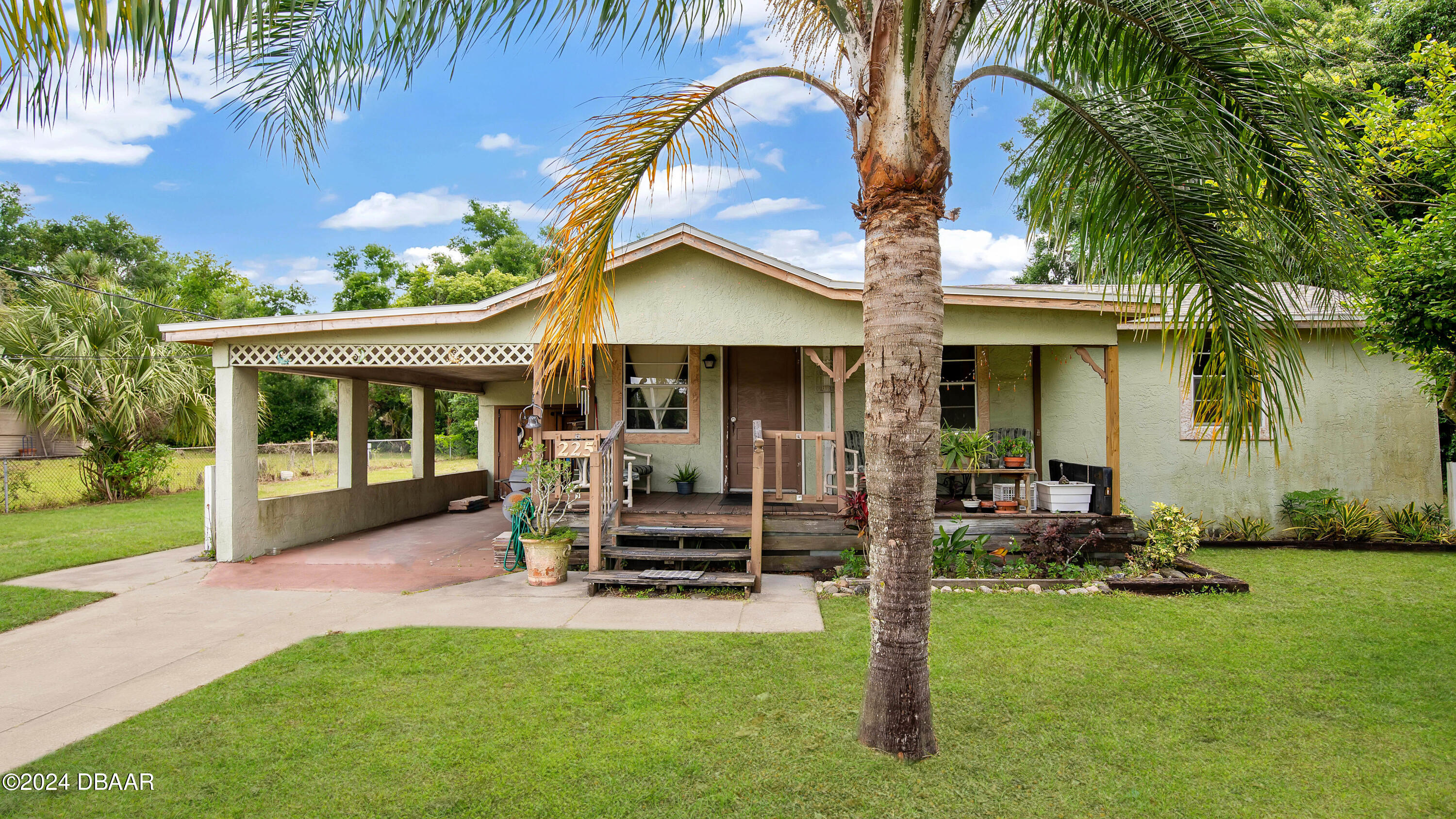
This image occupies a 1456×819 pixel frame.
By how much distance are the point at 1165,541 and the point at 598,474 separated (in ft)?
19.3

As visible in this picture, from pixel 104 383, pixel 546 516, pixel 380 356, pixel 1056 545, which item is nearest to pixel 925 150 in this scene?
pixel 1056 545

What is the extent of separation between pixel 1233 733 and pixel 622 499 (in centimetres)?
612

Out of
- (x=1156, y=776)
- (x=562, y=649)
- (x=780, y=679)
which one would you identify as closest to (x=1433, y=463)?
(x=1156, y=776)

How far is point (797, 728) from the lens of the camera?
389 centimetres

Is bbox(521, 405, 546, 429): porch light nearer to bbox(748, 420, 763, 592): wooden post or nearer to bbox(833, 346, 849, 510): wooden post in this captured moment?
bbox(748, 420, 763, 592): wooden post

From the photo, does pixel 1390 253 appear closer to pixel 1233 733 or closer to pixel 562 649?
pixel 1233 733

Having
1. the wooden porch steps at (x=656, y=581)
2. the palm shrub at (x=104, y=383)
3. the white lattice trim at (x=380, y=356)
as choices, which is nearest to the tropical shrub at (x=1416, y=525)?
the wooden porch steps at (x=656, y=581)

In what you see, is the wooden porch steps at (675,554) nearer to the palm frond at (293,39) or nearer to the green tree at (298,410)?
the palm frond at (293,39)

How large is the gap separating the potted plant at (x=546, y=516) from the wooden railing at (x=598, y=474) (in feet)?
0.67

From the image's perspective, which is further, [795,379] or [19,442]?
[19,442]

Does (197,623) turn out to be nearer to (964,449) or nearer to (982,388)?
(964,449)

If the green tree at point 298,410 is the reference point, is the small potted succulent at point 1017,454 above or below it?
below

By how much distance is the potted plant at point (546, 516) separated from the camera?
747 centimetres

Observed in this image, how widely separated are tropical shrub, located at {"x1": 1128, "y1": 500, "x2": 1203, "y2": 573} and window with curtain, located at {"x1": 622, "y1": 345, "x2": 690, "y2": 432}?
5.70 metres
